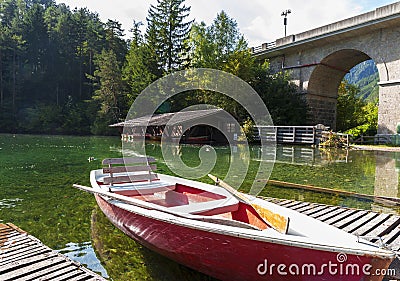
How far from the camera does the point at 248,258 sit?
110 inches

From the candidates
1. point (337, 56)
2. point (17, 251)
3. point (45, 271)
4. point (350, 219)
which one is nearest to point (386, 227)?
point (350, 219)

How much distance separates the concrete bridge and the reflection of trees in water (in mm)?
21699

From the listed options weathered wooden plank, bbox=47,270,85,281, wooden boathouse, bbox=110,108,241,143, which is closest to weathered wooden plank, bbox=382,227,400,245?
weathered wooden plank, bbox=47,270,85,281

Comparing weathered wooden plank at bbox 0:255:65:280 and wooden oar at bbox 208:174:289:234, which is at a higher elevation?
wooden oar at bbox 208:174:289:234

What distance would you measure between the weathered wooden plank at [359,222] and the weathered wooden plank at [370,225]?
5cm

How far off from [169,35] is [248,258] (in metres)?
38.1

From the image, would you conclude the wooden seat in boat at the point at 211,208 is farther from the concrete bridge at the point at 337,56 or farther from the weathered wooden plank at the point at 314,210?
the concrete bridge at the point at 337,56

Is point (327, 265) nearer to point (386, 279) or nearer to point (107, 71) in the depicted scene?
point (386, 279)

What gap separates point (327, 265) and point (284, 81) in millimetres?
26094

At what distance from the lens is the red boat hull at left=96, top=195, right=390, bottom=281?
8.39 ft

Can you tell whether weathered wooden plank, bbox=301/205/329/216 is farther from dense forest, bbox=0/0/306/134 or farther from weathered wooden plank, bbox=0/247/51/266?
dense forest, bbox=0/0/306/134

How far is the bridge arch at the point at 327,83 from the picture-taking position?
2628 cm

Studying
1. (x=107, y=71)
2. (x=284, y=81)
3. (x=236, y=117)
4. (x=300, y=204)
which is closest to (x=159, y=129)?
(x=236, y=117)

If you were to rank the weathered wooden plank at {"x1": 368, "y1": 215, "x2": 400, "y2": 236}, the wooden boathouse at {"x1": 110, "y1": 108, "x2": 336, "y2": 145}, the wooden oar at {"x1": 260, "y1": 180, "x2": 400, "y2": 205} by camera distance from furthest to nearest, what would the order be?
the wooden boathouse at {"x1": 110, "y1": 108, "x2": 336, "y2": 145} < the wooden oar at {"x1": 260, "y1": 180, "x2": 400, "y2": 205} < the weathered wooden plank at {"x1": 368, "y1": 215, "x2": 400, "y2": 236}
